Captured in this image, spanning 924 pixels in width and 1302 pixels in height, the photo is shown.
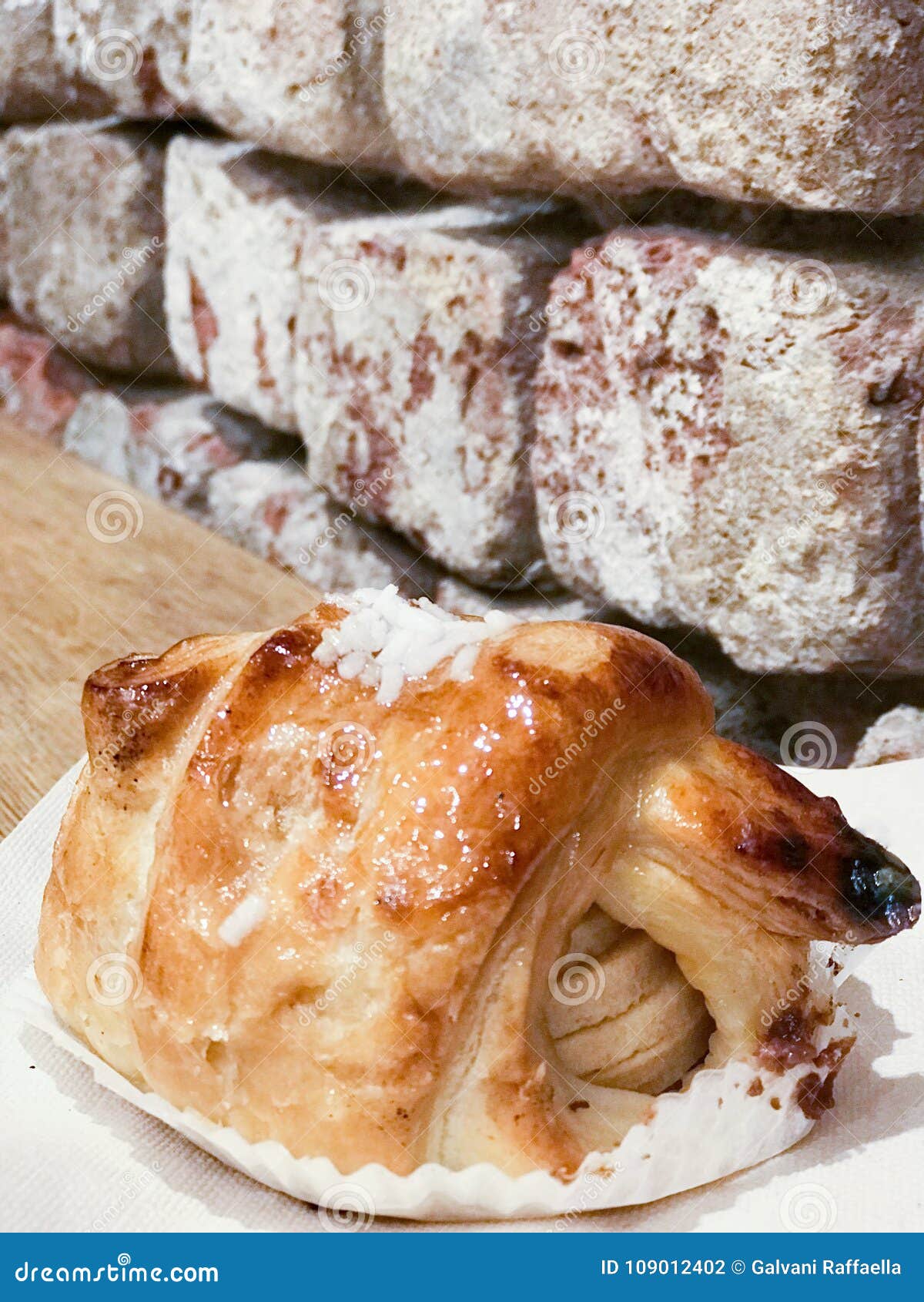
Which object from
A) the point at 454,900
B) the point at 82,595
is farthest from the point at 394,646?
the point at 82,595

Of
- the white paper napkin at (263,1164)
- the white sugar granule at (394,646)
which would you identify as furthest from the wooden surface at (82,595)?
the white sugar granule at (394,646)

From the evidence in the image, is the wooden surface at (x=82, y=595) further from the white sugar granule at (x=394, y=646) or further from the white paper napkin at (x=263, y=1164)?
the white sugar granule at (x=394, y=646)

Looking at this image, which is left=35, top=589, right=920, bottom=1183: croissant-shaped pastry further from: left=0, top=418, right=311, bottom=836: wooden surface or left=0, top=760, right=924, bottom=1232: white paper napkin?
left=0, top=418, right=311, bottom=836: wooden surface

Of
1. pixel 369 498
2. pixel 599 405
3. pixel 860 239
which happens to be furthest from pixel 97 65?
pixel 860 239

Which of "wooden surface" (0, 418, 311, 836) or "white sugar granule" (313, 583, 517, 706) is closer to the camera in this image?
"white sugar granule" (313, 583, 517, 706)

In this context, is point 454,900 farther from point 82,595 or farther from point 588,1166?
point 82,595

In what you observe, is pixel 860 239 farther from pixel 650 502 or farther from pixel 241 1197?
pixel 241 1197

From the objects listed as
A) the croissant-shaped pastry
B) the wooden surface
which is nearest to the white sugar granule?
the croissant-shaped pastry
